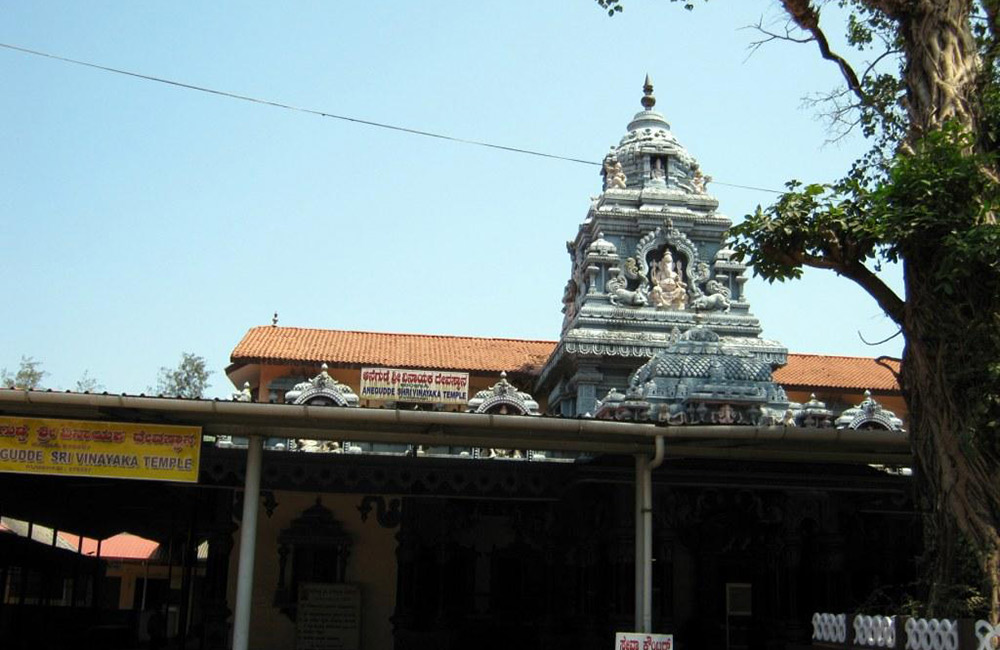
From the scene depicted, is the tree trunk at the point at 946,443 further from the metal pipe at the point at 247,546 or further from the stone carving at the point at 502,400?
the stone carving at the point at 502,400

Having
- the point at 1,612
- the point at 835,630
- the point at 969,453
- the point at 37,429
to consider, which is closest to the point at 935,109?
the point at 969,453

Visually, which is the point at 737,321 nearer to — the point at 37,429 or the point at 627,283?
the point at 627,283

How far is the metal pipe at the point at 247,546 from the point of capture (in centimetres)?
1173

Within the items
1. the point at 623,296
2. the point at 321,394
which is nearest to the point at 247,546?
the point at 321,394

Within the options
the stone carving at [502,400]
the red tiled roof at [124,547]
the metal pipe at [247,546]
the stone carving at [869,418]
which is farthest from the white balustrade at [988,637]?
the red tiled roof at [124,547]

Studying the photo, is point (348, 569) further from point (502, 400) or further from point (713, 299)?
point (713, 299)

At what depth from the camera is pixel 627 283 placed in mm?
26062

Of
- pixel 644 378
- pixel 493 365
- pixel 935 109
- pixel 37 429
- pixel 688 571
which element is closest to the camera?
pixel 935 109

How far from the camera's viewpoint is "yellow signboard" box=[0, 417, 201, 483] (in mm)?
11938

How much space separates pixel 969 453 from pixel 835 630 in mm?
2113

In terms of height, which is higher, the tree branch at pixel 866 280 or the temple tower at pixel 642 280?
the temple tower at pixel 642 280

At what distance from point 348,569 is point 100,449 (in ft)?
24.2

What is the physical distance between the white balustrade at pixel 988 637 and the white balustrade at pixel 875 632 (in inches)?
32.8

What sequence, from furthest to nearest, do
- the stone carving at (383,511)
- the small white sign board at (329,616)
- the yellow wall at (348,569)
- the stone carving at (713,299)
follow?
the stone carving at (713,299) < the stone carving at (383,511) < the yellow wall at (348,569) < the small white sign board at (329,616)
